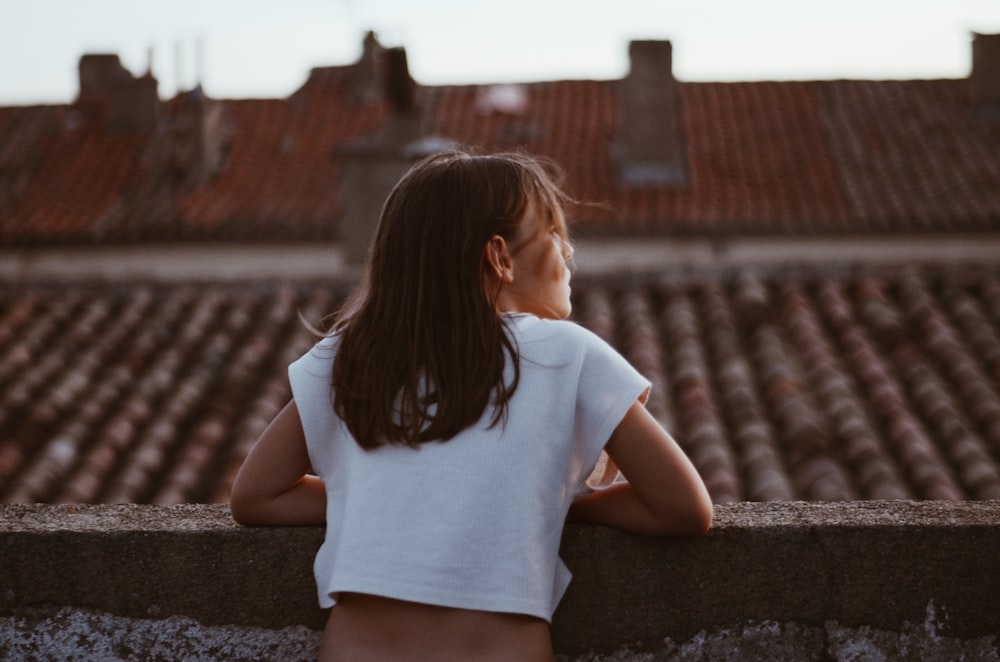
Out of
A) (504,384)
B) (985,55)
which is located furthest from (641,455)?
(985,55)

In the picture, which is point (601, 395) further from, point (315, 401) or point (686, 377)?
point (686, 377)

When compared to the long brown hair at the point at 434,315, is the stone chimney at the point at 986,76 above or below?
below

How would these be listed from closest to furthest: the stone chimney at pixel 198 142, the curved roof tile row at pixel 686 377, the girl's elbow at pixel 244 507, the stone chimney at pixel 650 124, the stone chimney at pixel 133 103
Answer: the girl's elbow at pixel 244 507
the curved roof tile row at pixel 686 377
the stone chimney at pixel 650 124
the stone chimney at pixel 198 142
the stone chimney at pixel 133 103

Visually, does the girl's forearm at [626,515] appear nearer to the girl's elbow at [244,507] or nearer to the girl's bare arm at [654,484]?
the girl's bare arm at [654,484]

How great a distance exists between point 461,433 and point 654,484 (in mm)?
295

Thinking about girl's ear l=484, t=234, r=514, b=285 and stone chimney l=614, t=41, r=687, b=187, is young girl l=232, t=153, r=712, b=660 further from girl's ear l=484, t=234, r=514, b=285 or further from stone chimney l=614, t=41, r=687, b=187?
stone chimney l=614, t=41, r=687, b=187

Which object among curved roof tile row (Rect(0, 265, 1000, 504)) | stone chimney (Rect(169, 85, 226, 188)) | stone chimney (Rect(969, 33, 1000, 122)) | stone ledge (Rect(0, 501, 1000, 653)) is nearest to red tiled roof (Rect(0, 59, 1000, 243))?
stone chimney (Rect(169, 85, 226, 188))

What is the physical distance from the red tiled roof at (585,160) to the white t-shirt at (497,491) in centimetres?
1032

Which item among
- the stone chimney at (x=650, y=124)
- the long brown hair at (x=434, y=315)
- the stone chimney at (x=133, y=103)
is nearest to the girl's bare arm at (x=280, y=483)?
the long brown hair at (x=434, y=315)

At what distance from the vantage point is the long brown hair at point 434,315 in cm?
154

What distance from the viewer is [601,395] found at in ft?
5.04

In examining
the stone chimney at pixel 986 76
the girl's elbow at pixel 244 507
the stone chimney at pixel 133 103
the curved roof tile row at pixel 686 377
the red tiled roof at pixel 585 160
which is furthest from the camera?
the stone chimney at pixel 133 103

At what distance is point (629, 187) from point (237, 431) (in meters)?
9.32

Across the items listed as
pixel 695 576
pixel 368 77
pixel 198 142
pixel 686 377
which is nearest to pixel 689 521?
pixel 695 576
